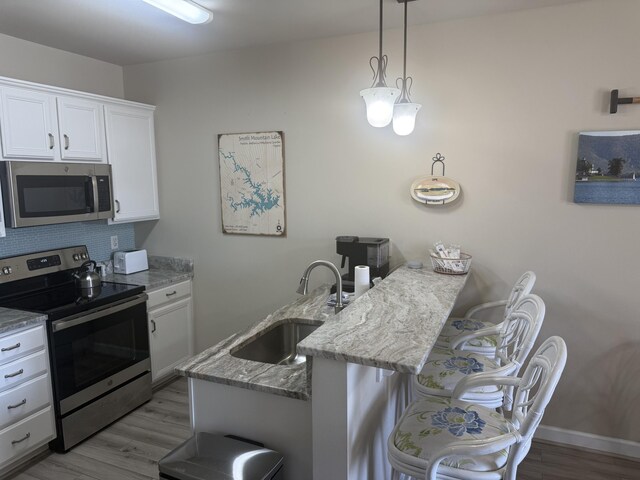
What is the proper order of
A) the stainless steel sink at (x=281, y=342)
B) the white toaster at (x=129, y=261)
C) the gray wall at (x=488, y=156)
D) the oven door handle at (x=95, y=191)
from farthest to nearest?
1. the white toaster at (x=129, y=261)
2. the oven door handle at (x=95, y=191)
3. the gray wall at (x=488, y=156)
4. the stainless steel sink at (x=281, y=342)

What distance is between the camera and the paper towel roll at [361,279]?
7.32 feet

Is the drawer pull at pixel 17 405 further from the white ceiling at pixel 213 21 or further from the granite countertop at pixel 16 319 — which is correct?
the white ceiling at pixel 213 21

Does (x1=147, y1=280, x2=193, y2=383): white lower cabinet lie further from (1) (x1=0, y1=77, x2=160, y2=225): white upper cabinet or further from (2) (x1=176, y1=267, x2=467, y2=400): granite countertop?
(2) (x1=176, y1=267, x2=467, y2=400): granite countertop

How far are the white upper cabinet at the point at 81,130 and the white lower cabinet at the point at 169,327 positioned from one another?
3.47 feet

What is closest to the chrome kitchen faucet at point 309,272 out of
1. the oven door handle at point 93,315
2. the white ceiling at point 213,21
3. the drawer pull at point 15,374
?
the white ceiling at point 213,21

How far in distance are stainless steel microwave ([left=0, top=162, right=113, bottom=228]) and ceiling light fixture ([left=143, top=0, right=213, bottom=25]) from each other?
1.27 meters

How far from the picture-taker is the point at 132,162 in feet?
11.0

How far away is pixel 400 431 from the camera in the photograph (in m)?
1.61

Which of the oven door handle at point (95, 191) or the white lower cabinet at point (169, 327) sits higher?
the oven door handle at point (95, 191)

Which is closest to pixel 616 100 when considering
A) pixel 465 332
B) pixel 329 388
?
pixel 465 332

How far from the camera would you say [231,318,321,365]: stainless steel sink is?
6.90ft

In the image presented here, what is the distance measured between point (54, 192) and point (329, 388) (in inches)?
91.8

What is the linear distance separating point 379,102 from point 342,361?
135 centimetres

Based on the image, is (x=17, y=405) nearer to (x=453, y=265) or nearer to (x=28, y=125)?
(x=28, y=125)
